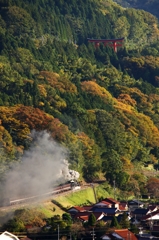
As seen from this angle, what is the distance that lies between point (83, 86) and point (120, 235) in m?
38.1

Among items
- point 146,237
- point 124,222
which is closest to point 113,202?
point 124,222

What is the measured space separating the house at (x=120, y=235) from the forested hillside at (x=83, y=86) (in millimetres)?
10841

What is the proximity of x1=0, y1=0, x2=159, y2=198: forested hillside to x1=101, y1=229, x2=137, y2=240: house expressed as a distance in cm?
1084

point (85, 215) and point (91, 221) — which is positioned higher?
point (85, 215)

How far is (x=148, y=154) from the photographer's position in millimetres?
80812

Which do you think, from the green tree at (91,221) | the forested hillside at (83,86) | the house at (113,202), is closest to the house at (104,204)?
the house at (113,202)

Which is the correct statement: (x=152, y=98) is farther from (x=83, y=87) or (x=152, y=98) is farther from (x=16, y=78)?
(x=16, y=78)

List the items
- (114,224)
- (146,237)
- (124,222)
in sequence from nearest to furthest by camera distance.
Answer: (146,237) → (114,224) → (124,222)

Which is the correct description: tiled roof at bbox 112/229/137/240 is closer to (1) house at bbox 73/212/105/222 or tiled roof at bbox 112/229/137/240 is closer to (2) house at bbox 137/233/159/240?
(2) house at bbox 137/233/159/240

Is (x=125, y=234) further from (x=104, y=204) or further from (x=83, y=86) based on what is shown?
(x=83, y=86)

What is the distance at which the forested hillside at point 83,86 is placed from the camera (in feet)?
236

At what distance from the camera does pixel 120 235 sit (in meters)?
53.7

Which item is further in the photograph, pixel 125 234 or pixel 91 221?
pixel 91 221

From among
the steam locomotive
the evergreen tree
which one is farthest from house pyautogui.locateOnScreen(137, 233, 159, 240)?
the steam locomotive
